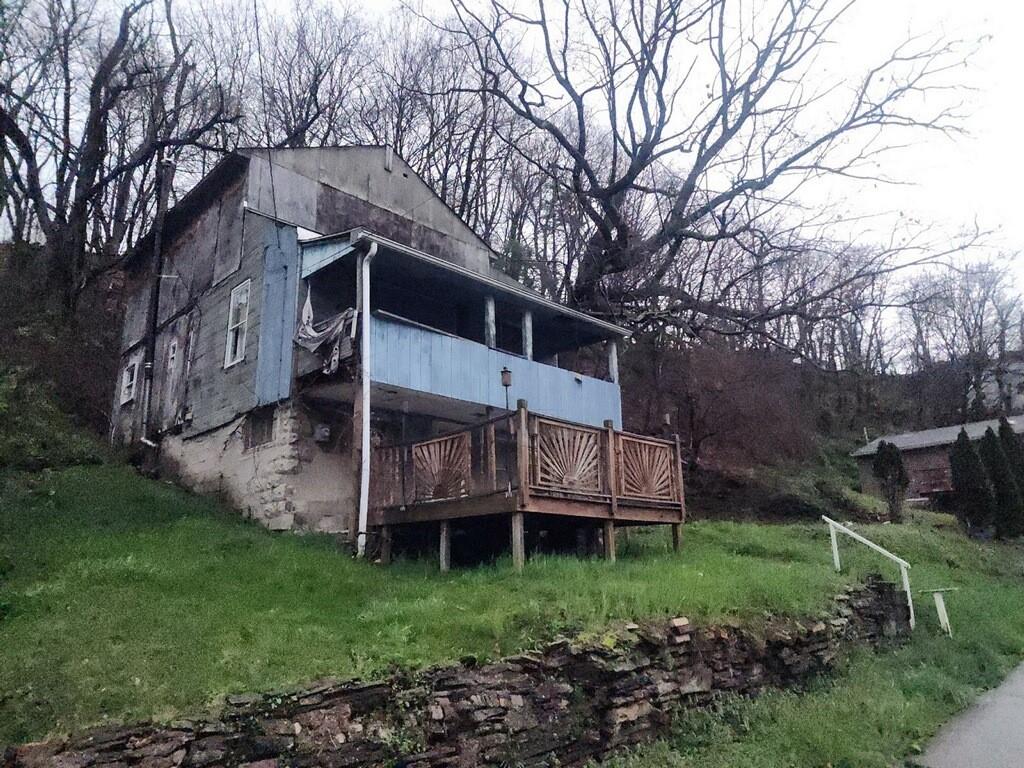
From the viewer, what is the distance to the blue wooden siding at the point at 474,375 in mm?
13250

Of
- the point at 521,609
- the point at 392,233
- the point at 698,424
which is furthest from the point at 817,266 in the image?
the point at 521,609

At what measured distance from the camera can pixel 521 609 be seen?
8.28 metres

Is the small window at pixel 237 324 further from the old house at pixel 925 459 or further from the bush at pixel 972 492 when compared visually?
the old house at pixel 925 459

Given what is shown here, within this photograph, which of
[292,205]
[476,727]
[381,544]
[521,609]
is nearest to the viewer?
[476,727]

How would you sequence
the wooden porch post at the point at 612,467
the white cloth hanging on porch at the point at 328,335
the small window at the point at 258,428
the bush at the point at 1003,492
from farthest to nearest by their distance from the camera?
the bush at the point at 1003,492, the small window at the point at 258,428, the white cloth hanging on porch at the point at 328,335, the wooden porch post at the point at 612,467

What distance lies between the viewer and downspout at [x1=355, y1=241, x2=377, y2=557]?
40.0 ft

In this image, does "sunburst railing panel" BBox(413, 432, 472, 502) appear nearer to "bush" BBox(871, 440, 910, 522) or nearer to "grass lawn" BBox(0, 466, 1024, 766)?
"grass lawn" BBox(0, 466, 1024, 766)

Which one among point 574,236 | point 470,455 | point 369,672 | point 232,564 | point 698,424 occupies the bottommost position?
point 369,672

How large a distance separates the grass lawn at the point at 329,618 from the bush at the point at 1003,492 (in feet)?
26.4

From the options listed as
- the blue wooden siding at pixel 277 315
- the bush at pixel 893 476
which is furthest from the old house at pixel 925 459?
the blue wooden siding at pixel 277 315

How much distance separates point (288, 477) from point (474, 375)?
3.81 metres

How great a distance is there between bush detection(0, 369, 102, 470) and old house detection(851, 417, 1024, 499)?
2534cm

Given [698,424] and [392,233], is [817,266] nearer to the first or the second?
[698,424]

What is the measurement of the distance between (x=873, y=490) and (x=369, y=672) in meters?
27.6
